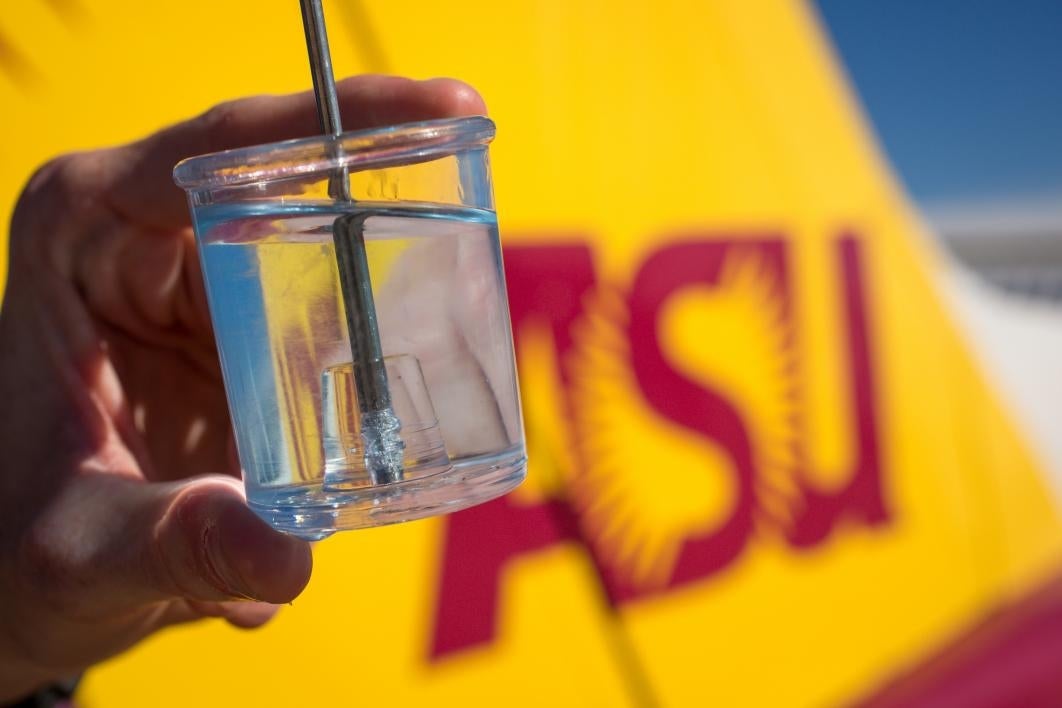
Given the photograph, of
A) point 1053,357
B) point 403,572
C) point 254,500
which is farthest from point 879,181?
point 254,500

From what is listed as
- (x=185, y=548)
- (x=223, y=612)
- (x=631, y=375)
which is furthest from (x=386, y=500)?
(x=631, y=375)

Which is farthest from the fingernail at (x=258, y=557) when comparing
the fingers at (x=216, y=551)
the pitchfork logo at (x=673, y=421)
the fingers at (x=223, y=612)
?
the pitchfork logo at (x=673, y=421)

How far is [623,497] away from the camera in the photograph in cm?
149

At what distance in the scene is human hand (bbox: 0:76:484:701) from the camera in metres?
0.79

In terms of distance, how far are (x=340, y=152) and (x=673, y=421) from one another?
1.04 meters

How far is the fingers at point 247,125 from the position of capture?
796 millimetres

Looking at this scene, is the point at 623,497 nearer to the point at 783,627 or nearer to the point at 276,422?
the point at 783,627

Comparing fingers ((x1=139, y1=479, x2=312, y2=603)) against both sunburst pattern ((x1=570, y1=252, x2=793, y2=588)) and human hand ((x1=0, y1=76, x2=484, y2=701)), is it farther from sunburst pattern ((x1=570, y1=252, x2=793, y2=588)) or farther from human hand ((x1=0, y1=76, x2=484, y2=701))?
sunburst pattern ((x1=570, y1=252, x2=793, y2=588))

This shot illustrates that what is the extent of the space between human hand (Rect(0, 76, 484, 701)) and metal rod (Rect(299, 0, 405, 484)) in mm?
132

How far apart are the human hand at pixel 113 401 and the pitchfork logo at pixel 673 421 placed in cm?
41

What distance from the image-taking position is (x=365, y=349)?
62cm

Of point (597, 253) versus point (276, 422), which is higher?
point (276, 422)

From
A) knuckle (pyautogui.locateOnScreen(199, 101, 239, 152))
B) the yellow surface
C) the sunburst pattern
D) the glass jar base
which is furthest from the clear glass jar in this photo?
the sunburst pattern

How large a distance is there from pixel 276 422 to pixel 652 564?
97 centimetres
